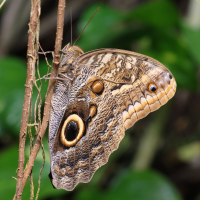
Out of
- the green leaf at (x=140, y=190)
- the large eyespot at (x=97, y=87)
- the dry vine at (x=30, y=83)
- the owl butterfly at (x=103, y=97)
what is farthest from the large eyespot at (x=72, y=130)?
the green leaf at (x=140, y=190)

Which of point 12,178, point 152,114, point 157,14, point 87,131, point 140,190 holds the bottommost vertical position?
point 140,190

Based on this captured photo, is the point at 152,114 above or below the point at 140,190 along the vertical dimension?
above

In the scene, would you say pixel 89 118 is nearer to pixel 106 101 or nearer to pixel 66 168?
pixel 106 101

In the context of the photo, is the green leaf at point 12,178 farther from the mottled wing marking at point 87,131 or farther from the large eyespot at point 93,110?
the large eyespot at point 93,110

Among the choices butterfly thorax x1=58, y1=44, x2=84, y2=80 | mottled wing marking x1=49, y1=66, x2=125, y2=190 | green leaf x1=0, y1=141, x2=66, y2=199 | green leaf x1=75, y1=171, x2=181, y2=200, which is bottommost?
green leaf x1=75, y1=171, x2=181, y2=200

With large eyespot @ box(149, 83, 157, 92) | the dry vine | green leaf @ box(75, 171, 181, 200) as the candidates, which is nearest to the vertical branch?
the dry vine

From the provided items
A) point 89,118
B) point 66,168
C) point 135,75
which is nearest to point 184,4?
point 135,75

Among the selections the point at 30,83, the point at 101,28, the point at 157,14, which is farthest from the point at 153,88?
the point at 101,28

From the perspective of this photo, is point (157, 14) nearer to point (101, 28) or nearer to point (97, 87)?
point (101, 28)

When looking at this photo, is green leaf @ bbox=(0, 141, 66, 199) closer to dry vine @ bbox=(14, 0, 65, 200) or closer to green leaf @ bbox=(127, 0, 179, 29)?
dry vine @ bbox=(14, 0, 65, 200)
